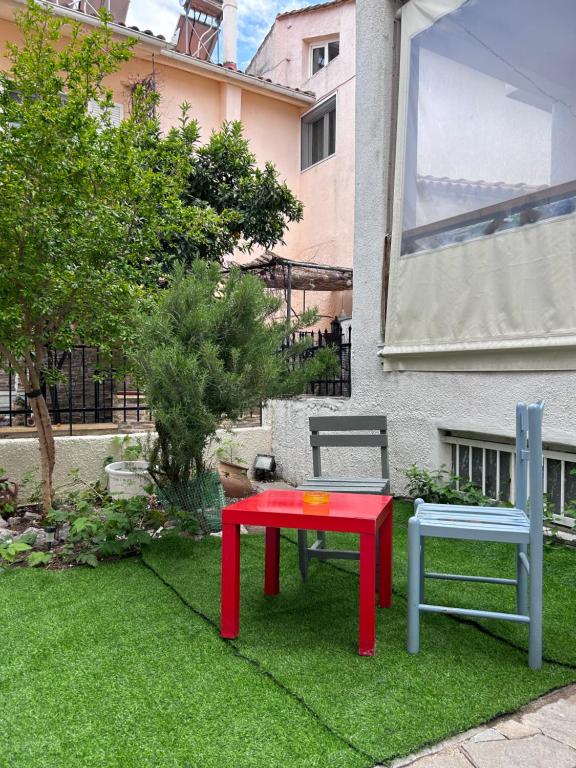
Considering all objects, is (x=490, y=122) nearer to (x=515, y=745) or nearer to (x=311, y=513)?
(x=311, y=513)

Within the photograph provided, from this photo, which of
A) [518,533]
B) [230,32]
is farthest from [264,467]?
[230,32]

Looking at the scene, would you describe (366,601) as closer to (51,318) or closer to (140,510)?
(140,510)

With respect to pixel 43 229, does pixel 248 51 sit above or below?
above

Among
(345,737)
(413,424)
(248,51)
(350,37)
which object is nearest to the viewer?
(345,737)

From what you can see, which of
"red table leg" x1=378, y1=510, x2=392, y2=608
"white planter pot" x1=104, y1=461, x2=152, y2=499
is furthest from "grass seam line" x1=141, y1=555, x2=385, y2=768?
"white planter pot" x1=104, y1=461, x2=152, y2=499

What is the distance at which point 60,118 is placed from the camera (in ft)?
13.2

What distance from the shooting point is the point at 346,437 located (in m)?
3.76

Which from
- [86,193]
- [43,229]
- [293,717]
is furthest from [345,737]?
[86,193]

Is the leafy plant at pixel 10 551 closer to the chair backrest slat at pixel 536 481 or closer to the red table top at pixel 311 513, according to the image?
the red table top at pixel 311 513

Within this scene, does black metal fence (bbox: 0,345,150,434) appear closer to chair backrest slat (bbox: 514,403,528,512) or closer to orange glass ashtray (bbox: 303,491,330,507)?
orange glass ashtray (bbox: 303,491,330,507)

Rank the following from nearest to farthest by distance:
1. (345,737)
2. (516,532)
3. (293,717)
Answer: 1. (345,737)
2. (293,717)
3. (516,532)

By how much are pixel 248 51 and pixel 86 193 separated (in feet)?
44.3

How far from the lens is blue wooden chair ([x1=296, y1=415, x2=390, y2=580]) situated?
10.7 feet

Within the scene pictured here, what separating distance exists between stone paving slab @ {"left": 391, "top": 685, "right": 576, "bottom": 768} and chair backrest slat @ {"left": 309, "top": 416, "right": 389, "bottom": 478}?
6.06 ft
